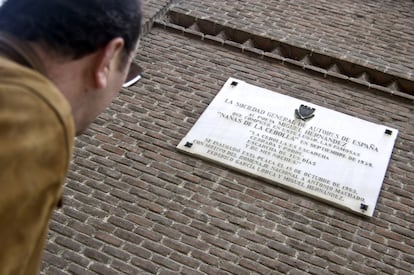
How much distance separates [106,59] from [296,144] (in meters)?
4.97

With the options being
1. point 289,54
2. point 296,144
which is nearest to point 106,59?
point 296,144

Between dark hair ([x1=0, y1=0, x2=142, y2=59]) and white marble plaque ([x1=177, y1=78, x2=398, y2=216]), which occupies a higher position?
white marble plaque ([x1=177, y1=78, x2=398, y2=216])

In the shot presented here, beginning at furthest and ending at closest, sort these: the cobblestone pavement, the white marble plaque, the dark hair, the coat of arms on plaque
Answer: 1. the coat of arms on plaque
2. the white marble plaque
3. the cobblestone pavement
4. the dark hair

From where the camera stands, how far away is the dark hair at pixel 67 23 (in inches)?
40.7

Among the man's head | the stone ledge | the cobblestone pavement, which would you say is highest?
the stone ledge

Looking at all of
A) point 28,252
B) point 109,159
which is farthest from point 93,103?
point 109,159

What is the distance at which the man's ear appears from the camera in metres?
1.07

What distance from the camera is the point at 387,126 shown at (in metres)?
6.34

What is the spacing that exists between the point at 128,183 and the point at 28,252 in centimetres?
461

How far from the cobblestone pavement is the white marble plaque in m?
0.11

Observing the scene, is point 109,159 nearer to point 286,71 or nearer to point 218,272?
point 218,272

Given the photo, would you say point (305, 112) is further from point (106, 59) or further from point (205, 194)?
point (106, 59)

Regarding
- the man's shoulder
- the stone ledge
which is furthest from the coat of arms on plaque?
the man's shoulder

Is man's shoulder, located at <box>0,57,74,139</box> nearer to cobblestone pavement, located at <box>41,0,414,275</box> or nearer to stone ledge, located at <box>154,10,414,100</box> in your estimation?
cobblestone pavement, located at <box>41,0,414,275</box>
